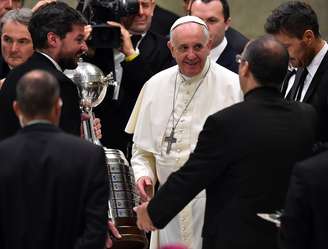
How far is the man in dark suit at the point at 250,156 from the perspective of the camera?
5984mm

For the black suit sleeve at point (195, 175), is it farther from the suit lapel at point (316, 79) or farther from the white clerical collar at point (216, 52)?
the white clerical collar at point (216, 52)

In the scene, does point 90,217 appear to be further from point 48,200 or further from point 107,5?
point 107,5

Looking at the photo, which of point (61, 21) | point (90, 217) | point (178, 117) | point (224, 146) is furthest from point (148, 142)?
point (90, 217)

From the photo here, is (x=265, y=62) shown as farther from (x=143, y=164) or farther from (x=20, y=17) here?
(x=20, y=17)

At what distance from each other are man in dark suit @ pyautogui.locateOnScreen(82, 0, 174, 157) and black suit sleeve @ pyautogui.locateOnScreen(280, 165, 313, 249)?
116 inches

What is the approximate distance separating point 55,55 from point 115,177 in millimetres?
855

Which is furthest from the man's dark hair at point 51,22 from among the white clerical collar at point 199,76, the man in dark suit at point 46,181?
the man in dark suit at point 46,181

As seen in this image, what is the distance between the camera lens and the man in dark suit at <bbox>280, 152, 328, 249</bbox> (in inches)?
209

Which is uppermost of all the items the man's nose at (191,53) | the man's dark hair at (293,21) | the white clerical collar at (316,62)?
the man's dark hair at (293,21)

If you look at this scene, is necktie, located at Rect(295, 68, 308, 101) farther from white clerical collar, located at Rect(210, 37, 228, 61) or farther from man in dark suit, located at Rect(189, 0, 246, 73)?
white clerical collar, located at Rect(210, 37, 228, 61)

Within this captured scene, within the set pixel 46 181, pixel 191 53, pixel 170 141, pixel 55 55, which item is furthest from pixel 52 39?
pixel 46 181

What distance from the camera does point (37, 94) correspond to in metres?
5.41

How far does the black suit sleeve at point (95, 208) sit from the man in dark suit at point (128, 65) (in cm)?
270

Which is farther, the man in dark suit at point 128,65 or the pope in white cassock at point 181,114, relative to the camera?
the man in dark suit at point 128,65
